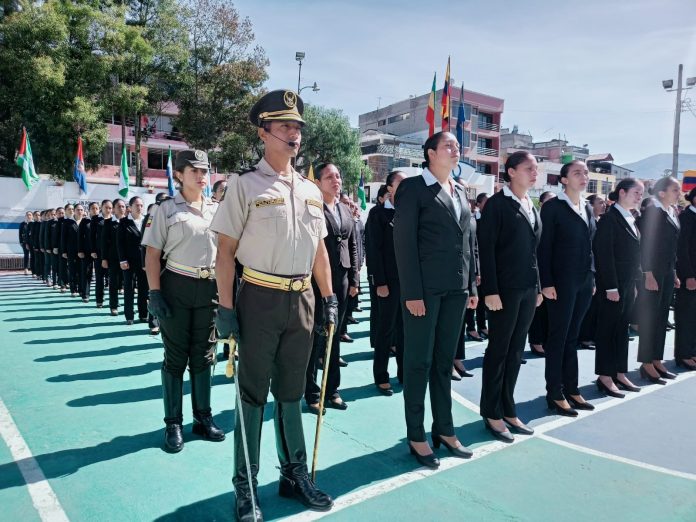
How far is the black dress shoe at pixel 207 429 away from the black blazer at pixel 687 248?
5608mm

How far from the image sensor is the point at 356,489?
328cm

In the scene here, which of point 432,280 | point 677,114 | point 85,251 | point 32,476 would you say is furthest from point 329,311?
point 677,114

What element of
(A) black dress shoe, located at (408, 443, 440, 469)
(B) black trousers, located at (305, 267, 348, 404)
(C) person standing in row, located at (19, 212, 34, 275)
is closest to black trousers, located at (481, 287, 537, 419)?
(A) black dress shoe, located at (408, 443, 440, 469)

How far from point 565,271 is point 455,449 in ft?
6.31

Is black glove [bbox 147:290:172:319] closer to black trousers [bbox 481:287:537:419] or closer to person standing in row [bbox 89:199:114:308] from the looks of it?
black trousers [bbox 481:287:537:419]

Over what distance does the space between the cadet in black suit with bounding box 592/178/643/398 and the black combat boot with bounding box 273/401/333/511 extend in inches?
140

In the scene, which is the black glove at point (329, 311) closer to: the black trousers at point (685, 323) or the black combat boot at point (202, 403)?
the black combat boot at point (202, 403)

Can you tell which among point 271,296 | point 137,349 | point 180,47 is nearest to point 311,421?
point 271,296

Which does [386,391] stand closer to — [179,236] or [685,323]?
[179,236]

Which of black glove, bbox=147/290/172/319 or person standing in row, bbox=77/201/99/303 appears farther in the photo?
person standing in row, bbox=77/201/99/303

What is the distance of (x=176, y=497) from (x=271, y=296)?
137 centimetres

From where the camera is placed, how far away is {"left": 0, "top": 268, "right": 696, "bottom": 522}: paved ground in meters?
3.06

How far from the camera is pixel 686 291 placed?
21.0 feet

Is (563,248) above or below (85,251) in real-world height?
above
